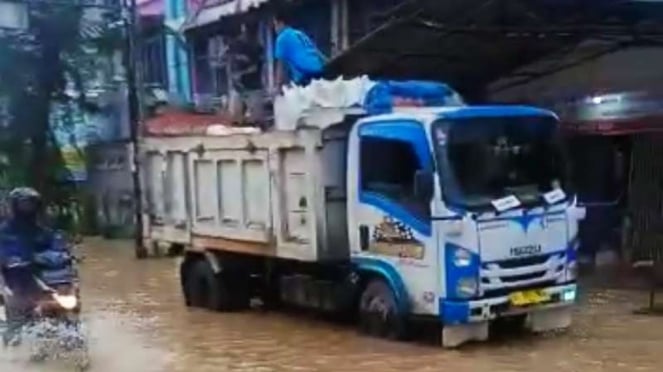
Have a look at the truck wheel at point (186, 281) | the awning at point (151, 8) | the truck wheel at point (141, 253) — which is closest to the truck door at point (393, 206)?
the truck wheel at point (186, 281)

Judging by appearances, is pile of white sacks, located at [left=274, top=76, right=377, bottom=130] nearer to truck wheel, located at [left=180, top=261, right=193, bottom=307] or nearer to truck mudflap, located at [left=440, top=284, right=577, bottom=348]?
truck mudflap, located at [left=440, top=284, right=577, bottom=348]

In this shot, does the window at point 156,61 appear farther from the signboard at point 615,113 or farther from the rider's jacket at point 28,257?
the rider's jacket at point 28,257

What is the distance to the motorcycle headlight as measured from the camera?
34.7 ft

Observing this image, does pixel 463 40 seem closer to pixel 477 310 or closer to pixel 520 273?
pixel 520 273

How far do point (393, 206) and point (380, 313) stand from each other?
1.16 meters

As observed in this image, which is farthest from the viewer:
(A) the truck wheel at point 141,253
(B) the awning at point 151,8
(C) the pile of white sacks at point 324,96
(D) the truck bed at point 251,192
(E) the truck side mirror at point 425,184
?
(B) the awning at point 151,8

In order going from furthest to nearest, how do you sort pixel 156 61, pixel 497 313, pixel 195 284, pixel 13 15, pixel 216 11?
1. pixel 156 61
2. pixel 216 11
3. pixel 195 284
4. pixel 13 15
5. pixel 497 313

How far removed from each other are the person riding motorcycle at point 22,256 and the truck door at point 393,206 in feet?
9.77

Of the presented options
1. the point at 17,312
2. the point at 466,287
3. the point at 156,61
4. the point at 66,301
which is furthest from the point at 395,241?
the point at 156,61

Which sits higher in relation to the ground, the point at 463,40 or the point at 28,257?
the point at 463,40

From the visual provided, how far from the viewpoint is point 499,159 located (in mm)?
11312

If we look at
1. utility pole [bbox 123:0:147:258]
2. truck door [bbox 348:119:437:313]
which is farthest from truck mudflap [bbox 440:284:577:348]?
utility pole [bbox 123:0:147:258]

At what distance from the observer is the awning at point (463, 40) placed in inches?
549

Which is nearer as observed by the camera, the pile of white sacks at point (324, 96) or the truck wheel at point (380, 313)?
the truck wheel at point (380, 313)
